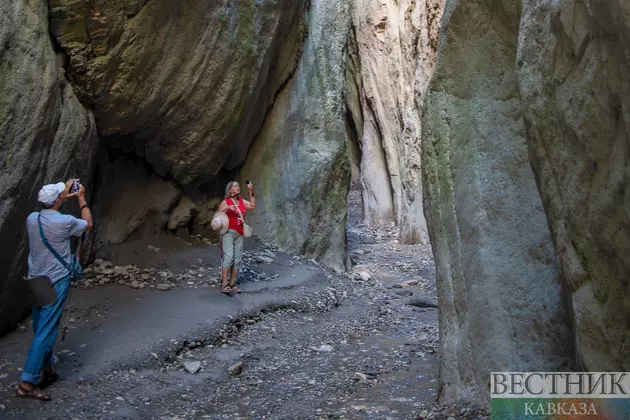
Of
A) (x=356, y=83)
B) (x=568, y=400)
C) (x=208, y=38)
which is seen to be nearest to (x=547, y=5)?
(x=568, y=400)

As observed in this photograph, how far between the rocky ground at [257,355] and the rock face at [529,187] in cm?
68

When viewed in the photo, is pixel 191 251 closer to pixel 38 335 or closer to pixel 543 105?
pixel 38 335

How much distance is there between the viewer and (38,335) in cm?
507

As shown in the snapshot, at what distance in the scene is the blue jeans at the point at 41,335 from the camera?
5.07 metres

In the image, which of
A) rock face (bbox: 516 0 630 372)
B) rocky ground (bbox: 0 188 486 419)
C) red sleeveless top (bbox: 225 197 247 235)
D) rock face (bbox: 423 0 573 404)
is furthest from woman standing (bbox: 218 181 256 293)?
rock face (bbox: 516 0 630 372)

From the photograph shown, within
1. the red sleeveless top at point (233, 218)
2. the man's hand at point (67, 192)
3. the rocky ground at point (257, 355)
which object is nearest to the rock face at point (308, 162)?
the rocky ground at point (257, 355)

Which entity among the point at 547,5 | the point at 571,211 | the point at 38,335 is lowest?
the point at 38,335

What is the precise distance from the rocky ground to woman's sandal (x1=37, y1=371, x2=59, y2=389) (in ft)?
0.27

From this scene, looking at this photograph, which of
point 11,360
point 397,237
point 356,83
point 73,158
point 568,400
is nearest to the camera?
point 568,400

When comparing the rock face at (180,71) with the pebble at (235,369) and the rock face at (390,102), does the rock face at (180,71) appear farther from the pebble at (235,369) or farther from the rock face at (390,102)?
the rock face at (390,102)

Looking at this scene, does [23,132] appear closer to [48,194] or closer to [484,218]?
[48,194]

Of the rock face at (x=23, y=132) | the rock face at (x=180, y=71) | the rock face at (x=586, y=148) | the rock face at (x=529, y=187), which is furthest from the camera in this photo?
the rock face at (x=180, y=71)

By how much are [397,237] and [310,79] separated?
24.0 feet

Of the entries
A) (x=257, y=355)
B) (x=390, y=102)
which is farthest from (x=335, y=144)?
(x=390, y=102)
